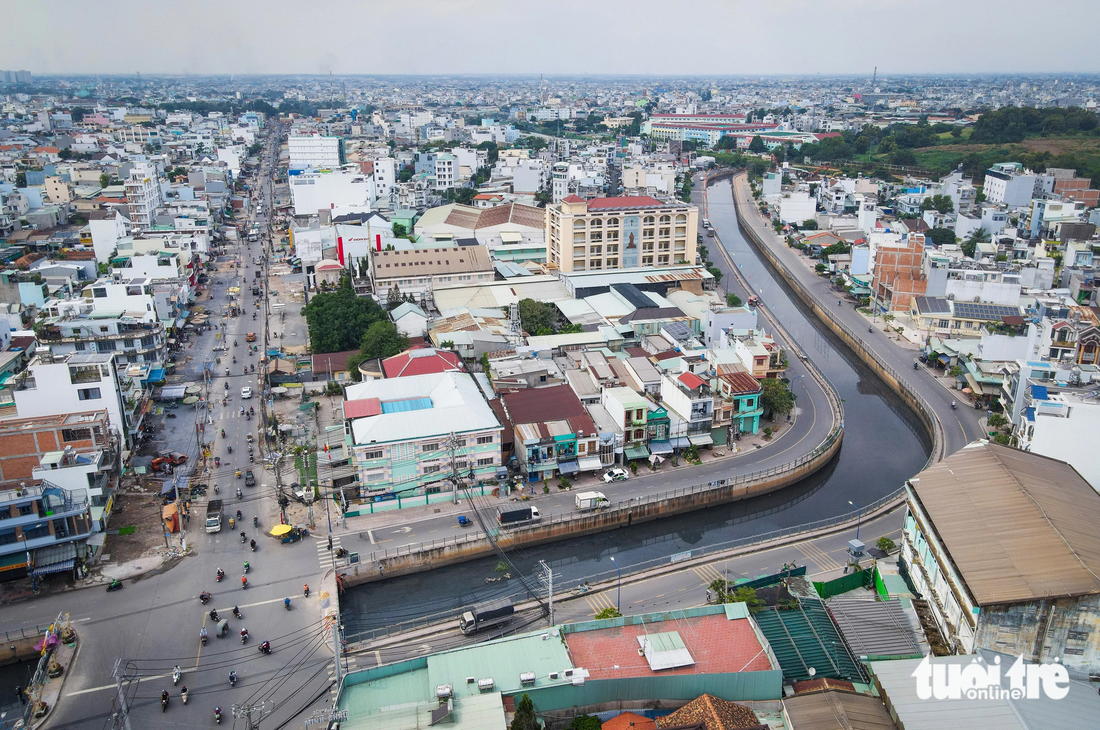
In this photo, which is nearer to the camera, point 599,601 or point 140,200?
point 599,601

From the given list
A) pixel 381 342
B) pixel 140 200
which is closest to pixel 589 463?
pixel 381 342

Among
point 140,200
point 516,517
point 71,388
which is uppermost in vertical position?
point 140,200

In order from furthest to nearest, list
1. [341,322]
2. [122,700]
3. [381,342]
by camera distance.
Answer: [341,322] → [381,342] → [122,700]

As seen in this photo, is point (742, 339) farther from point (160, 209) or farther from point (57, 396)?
point (160, 209)

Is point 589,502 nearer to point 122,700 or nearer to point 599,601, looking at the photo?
point 599,601

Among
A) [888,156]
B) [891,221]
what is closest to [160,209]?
[891,221]

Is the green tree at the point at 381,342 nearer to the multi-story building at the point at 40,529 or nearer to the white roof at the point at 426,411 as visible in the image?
the white roof at the point at 426,411
